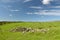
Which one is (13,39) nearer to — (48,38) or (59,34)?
(48,38)

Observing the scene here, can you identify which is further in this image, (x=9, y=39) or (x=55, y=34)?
(x=55, y=34)

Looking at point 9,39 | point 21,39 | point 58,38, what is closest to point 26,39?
point 21,39

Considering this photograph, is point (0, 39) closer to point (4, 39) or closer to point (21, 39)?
point (4, 39)

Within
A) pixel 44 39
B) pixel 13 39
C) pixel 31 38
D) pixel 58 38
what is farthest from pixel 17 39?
pixel 58 38

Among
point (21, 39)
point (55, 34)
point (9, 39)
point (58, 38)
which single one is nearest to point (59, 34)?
point (55, 34)

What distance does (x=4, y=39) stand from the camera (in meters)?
46.4

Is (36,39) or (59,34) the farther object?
(59,34)

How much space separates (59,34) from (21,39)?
11.6 m

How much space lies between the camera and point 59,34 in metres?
48.9

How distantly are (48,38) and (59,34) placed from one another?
5.69 m

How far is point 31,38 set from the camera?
45375mm

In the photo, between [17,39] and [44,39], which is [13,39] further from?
[44,39]

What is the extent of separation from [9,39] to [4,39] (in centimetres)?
159

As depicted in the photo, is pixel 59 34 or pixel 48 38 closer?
pixel 48 38
